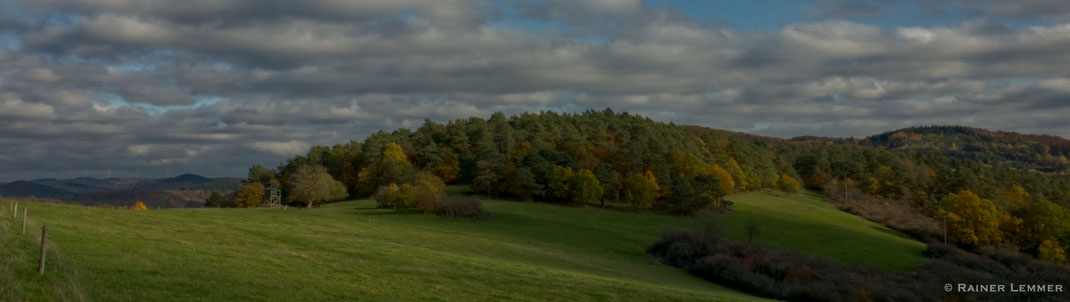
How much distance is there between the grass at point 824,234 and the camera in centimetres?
6931

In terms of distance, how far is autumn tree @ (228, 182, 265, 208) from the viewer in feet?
345

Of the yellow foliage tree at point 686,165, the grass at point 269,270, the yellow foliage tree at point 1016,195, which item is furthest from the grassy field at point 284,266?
the yellow foliage tree at point 1016,195

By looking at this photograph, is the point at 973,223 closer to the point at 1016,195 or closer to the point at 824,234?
the point at 824,234

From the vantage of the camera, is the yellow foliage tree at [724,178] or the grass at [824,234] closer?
the grass at [824,234]

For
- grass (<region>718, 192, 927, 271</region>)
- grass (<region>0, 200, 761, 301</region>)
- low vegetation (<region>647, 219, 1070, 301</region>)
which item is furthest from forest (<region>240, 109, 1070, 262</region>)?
grass (<region>0, 200, 761, 301</region>)

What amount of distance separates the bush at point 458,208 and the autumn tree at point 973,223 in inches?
3020

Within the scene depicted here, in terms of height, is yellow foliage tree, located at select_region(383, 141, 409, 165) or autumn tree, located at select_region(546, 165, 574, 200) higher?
yellow foliage tree, located at select_region(383, 141, 409, 165)

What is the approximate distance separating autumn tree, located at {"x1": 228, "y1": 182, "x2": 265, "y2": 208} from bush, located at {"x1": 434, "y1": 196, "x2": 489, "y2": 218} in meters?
49.5

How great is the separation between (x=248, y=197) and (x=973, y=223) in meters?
124

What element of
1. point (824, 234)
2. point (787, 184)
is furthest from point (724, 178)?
point (787, 184)

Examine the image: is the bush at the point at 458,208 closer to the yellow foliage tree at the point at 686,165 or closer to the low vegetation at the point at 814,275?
the low vegetation at the point at 814,275

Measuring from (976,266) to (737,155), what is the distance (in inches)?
3218

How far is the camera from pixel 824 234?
8144cm

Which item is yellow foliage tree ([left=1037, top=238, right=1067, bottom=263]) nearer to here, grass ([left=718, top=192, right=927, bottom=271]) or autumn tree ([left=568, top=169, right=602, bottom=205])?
grass ([left=718, top=192, right=927, bottom=271])
